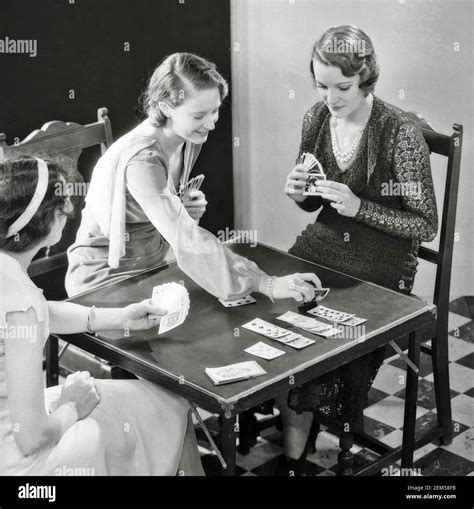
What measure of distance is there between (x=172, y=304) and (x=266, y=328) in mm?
347

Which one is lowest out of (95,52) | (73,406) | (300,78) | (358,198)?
(73,406)

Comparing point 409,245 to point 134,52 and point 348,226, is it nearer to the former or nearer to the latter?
point 348,226

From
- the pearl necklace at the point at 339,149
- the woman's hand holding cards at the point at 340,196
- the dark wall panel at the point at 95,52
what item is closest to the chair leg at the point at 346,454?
the woman's hand holding cards at the point at 340,196

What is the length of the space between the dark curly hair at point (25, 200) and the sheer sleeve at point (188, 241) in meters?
0.82

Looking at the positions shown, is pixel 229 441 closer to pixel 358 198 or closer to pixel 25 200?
pixel 25 200

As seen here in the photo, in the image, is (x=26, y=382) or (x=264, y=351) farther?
(x=264, y=351)

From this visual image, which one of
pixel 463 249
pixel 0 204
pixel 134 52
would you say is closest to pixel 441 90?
pixel 463 249

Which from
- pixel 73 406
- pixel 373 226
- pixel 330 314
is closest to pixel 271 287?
pixel 330 314

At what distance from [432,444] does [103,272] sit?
1.63 metres

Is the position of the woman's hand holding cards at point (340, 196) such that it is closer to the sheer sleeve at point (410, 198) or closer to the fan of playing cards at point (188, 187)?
the sheer sleeve at point (410, 198)

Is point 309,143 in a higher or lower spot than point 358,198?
higher

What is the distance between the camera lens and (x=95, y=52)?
5.21 metres

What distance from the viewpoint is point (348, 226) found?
4586 mm

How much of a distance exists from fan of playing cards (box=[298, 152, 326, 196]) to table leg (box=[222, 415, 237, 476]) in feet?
4.24
